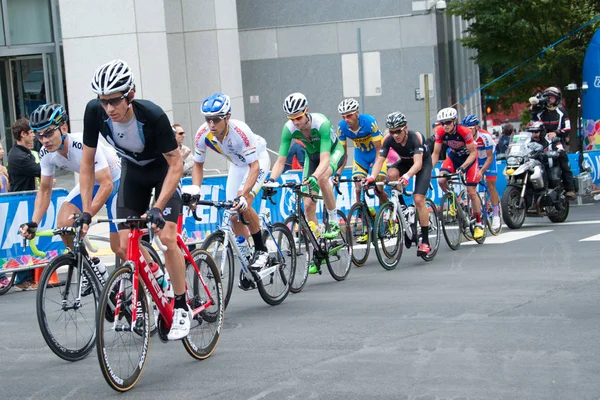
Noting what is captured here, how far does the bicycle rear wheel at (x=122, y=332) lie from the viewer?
20.3 feet

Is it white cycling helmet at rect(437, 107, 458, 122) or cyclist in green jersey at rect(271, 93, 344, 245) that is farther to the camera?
white cycling helmet at rect(437, 107, 458, 122)

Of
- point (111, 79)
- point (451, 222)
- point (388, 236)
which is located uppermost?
point (111, 79)

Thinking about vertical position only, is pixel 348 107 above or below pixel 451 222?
above

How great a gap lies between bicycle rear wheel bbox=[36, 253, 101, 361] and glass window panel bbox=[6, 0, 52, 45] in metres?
22.5

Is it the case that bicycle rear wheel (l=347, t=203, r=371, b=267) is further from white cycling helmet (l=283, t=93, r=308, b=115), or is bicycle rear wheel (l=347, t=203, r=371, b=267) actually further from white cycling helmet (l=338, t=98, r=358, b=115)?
white cycling helmet (l=283, t=93, r=308, b=115)

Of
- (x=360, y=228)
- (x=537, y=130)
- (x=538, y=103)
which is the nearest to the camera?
(x=360, y=228)

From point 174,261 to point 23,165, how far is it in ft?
22.5

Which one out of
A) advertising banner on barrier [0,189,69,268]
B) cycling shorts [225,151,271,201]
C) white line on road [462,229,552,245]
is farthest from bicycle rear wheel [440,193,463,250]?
advertising banner on barrier [0,189,69,268]

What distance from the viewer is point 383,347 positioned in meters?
7.51

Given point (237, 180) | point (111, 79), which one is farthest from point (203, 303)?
point (237, 180)

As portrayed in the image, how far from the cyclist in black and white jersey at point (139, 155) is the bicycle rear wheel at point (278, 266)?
85.6 inches

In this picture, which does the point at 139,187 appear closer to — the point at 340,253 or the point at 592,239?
the point at 340,253

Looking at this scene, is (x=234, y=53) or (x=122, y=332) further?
(x=234, y=53)

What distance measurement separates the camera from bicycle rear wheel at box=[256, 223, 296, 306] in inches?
383
